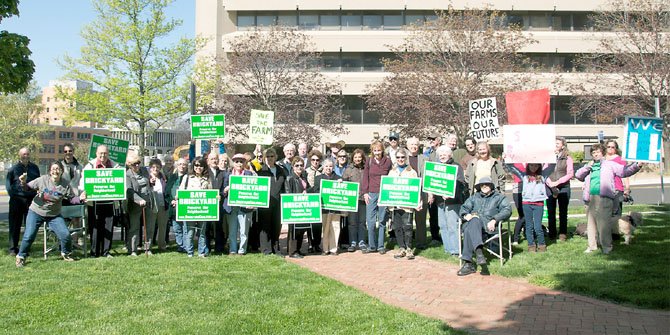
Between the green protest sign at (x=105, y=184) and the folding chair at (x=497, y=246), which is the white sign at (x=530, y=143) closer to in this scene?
the folding chair at (x=497, y=246)

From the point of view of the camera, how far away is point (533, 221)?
10.3m

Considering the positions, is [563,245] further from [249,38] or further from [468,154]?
[249,38]

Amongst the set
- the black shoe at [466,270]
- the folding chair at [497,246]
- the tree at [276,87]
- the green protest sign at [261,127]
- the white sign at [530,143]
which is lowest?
the black shoe at [466,270]

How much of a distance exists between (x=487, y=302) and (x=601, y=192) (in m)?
3.78

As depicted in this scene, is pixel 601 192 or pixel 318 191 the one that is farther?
pixel 318 191

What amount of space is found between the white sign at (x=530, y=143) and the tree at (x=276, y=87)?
89.1ft

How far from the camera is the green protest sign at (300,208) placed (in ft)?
35.3

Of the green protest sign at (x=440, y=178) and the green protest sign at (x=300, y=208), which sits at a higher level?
the green protest sign at (x=440, y=178)

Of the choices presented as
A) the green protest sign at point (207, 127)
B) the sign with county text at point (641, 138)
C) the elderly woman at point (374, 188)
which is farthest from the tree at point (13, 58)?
the sign with county text at point (641, 138)

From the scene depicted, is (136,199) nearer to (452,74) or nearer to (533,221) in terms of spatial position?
(533,221)

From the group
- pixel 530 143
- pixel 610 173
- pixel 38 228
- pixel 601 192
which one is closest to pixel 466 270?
pixel 530 143

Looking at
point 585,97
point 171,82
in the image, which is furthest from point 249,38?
point 585,97

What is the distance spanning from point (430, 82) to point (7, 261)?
26.3 m

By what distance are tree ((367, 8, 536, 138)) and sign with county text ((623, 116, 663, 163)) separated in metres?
23.4
